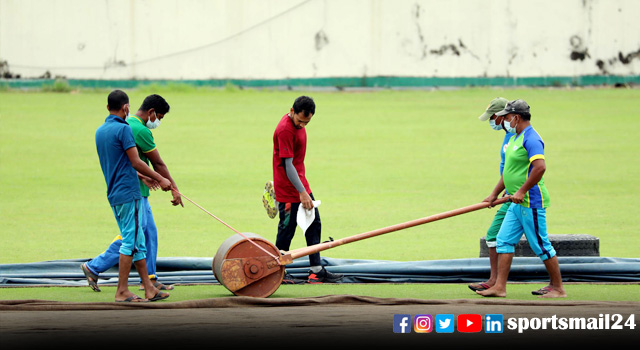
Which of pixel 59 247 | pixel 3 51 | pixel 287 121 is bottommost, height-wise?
pixel 59 247

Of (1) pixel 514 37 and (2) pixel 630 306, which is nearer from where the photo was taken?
(2) pixel 630 306

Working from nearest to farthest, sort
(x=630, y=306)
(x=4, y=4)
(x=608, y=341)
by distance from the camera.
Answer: (x=608, y=341) < (x=630, y=306) < (x=4, y=4)

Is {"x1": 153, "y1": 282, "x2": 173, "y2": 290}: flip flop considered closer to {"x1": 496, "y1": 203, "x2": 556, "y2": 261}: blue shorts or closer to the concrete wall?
{"x1": 496, "y1": 203, "x2": 556, "y2": 261}: blue shorts

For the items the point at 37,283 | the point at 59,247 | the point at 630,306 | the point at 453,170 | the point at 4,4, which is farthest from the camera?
the point at 4,4

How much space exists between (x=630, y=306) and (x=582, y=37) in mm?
19435

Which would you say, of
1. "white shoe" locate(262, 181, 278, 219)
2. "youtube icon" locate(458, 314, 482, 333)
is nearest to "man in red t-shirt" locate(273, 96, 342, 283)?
"white shoe" locate(262, 181, 278, 219)

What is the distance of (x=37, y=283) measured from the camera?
7.31m

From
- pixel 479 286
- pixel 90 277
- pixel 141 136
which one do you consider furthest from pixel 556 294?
pixel 90 277

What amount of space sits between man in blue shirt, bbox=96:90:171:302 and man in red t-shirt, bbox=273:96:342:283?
121 centimetres

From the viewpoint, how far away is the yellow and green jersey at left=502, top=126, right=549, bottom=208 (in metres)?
6.57

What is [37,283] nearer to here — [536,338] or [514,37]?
[536,338]

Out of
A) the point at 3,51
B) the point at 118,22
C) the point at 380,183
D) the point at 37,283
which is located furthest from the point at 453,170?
the point at 3,51

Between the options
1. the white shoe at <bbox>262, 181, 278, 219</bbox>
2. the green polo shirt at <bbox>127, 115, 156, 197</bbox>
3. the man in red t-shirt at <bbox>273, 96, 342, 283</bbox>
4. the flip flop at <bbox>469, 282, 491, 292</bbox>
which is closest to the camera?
the green polo shirt at <bbox>127, 115, 156, 197</bbox>

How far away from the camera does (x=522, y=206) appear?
6703 mm
